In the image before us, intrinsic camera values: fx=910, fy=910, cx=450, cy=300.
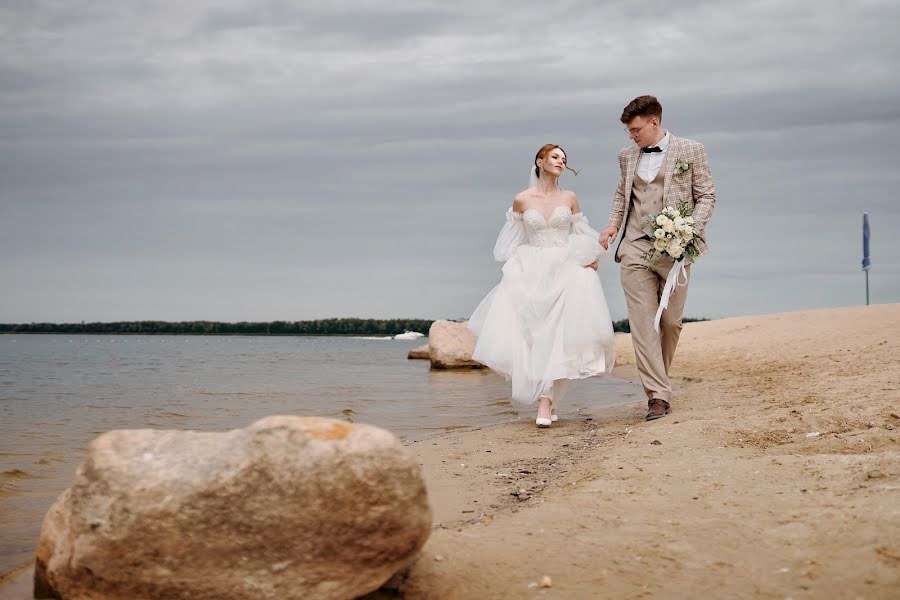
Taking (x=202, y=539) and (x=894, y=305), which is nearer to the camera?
(x=202, y=539)

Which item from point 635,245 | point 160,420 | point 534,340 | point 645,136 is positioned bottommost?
point 160,420

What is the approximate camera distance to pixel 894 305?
67.8 feet

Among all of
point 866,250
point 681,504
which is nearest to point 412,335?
point 866,250

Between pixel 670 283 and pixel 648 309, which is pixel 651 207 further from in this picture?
pixel 648 309

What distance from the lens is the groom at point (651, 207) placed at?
335 inches

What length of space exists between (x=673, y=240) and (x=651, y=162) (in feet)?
2.92

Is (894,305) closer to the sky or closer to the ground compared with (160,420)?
closer to the sky

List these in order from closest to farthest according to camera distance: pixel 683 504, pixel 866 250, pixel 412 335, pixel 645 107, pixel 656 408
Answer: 1. pixel 683 504
2. pixel 645 107
3. pixel 656 408
4. pixel 866 250
5. pixel 412 335

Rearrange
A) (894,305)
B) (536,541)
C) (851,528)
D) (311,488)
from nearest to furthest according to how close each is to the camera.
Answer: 1. (311,488)
2. (851,528)
3. (536,541)
4. (894,305)

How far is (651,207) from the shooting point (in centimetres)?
863

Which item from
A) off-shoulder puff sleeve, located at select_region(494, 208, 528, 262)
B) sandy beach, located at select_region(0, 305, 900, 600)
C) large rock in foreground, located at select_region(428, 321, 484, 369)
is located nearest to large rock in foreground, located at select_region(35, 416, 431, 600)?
sandy beach, located at select_region(0, 305, 900, 600)

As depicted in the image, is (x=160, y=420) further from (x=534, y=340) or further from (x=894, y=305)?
(x=894, y=305)

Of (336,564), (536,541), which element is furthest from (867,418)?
(336,564)

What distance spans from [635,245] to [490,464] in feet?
10.1
